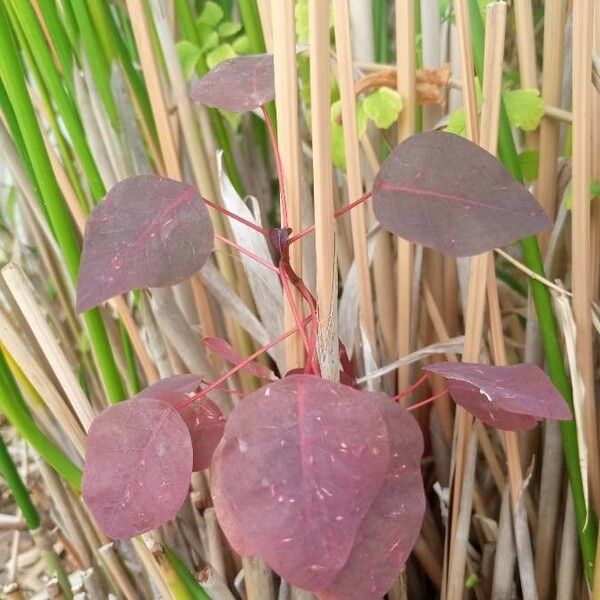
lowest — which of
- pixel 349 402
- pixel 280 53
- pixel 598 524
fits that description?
pixel 598 524

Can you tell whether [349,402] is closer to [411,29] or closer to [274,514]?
[274,514]

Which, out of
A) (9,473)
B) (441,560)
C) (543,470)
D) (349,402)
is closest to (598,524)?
(543,470)

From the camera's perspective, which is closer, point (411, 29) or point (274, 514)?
point (274, 514)

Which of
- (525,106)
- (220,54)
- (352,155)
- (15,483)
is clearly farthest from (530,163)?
(15,483)

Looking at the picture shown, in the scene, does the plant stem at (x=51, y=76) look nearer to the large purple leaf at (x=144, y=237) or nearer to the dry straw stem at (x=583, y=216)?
the large purple leaf at (x=144, y=237)

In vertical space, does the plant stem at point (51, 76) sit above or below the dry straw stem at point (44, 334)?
above

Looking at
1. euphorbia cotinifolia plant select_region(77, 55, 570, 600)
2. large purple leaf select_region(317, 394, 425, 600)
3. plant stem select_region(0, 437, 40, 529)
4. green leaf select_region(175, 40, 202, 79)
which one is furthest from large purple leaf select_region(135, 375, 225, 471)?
green leaf select_region(175, 40, 202, 79)

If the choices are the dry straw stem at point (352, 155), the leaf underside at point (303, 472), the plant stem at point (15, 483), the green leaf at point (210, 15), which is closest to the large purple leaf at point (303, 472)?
the leaf underside at point (303, 472)
